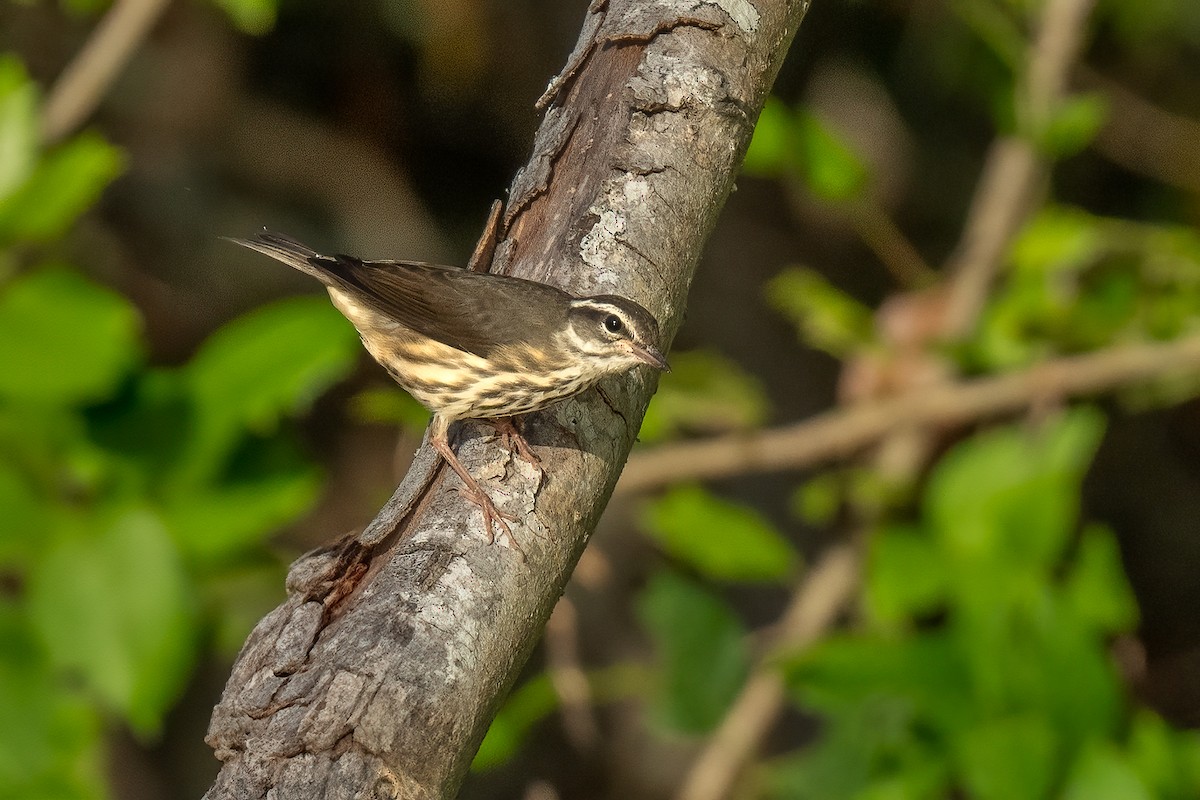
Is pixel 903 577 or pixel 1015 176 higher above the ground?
pixel 1015 176

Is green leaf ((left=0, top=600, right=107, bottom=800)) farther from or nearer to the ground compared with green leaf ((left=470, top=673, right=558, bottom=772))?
nearer to the ground

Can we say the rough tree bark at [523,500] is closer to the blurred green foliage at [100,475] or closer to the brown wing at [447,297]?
the brown wing at [447,297]

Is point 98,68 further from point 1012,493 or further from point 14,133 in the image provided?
point 1012,493

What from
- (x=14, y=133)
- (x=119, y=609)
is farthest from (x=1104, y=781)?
(x=14, y=133)

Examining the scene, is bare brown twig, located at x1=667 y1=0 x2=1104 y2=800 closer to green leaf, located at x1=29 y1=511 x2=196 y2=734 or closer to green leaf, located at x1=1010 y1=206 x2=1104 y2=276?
green leaf, located at x1=1010 y1=206 x2=1104 y2=276

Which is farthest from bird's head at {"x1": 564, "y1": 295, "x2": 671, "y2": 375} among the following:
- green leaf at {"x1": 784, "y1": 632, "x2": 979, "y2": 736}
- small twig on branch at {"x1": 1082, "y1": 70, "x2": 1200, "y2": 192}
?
small twig on branch at {"x1": 1082, "y1": 70, "x2": 1200, "y2": 192}

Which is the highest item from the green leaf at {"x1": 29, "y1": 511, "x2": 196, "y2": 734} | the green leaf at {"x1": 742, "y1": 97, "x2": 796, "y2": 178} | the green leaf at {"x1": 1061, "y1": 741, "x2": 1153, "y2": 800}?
the green leaf at {"x1": 742, "y1": 97, "x2": 796, "y2": 178}

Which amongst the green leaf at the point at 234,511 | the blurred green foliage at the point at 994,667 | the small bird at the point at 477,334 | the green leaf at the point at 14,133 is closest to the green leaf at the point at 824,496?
the blurred green foliage at the point at 994,667
